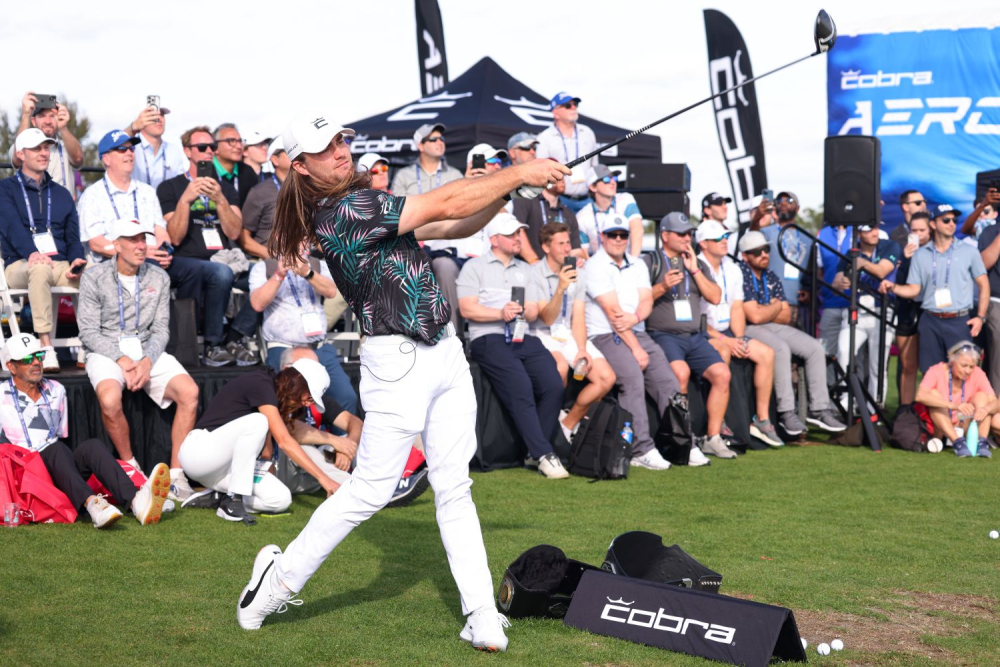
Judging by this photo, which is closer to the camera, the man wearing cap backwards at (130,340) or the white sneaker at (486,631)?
the white sneaker at (486,631)

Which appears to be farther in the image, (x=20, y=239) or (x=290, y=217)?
(x=20, y=239)

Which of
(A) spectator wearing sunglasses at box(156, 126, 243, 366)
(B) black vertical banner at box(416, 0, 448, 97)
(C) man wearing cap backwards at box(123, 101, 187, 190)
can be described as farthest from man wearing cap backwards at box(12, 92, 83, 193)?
(B) black vertical banner at box(416, 0, 448, 97)

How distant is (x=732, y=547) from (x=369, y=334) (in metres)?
2.94

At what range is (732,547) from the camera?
6.39 meters

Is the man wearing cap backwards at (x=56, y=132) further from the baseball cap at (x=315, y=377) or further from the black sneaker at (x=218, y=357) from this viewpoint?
the baseball cap at (x=315, y=377)

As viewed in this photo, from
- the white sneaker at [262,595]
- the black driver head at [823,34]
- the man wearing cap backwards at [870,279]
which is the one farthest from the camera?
the man wearing cap backwards at [870,279]

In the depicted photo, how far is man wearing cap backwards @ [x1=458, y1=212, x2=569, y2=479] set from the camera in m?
9.26

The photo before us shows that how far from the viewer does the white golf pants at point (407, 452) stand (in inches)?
173

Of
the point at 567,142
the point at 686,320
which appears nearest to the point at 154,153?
the point at 567,142

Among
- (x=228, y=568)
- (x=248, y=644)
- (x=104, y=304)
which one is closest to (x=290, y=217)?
(x=248, y=644)

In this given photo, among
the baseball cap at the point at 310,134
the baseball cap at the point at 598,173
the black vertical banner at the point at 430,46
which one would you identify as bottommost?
the baseball cap at the point at 598,173

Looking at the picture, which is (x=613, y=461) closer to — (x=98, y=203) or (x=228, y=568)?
(x=228, y=568)

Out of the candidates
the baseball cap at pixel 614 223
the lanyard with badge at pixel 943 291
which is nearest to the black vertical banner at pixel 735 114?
the lanyard with badge at pixel 943 291

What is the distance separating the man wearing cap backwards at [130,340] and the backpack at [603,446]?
3042 millimetres
